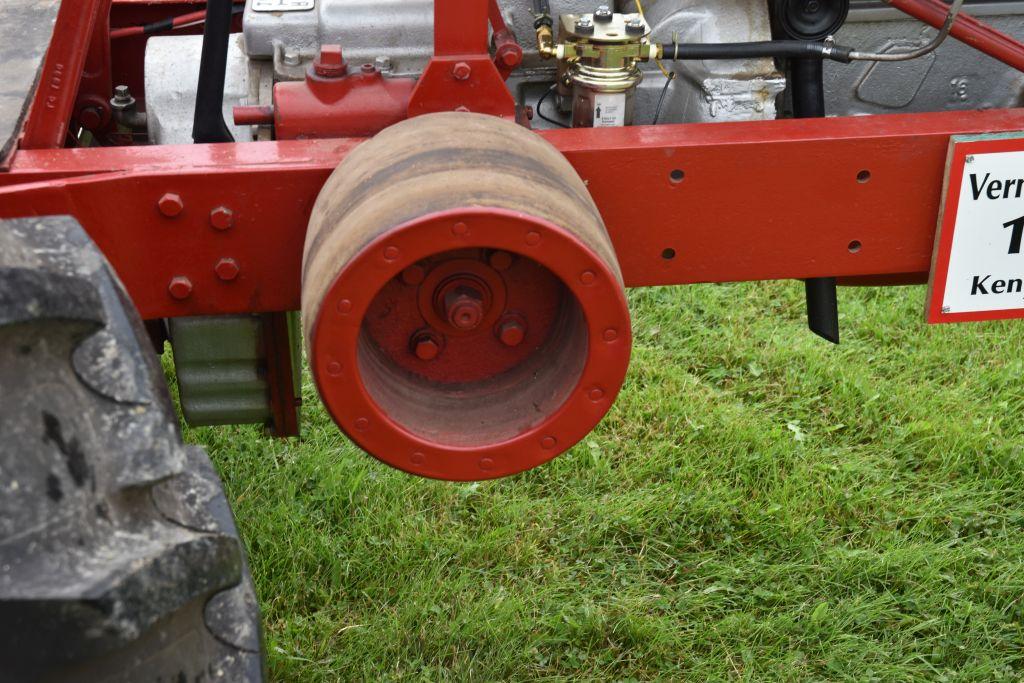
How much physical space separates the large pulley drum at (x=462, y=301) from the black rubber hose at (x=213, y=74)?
35 centimetres

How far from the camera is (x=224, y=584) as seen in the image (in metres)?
1.22

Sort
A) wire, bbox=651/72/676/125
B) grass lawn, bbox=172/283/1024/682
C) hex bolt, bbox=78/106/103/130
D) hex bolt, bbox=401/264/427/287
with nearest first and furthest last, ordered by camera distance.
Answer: hex bolt, bbox=401/264/427/287, wire, bbox=651/72/676/125, hex bolt, bbox=78/106/103/130, grass lawn, bbox=172/283/1024/682

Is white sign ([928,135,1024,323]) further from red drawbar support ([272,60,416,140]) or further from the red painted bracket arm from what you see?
red drawbar support ([272,60,416,140])

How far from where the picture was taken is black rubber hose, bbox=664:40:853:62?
1904 millimetres

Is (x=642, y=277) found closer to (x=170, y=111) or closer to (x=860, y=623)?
(x=170, y=111)

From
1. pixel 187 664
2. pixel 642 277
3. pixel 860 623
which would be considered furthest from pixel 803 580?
pixel 187 664

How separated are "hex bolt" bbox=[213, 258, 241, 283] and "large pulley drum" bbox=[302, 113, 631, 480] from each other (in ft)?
0.55

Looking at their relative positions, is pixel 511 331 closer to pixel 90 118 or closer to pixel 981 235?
pixel 981 235

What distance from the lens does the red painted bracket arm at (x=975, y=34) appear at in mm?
1908

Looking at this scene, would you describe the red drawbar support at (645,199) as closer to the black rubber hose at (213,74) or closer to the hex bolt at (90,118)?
the black rubber hose at (213,74)

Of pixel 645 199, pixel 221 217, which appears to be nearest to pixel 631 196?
pixel 645 199

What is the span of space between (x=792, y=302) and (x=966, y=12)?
1.76m

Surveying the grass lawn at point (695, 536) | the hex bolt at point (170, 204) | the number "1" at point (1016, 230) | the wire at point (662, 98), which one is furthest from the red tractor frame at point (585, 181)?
the grass lawn at point (695, 536)

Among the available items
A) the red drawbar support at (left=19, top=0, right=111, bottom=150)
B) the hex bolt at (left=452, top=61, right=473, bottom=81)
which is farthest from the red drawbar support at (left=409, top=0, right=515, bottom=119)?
the red drawbar support at (left=19, top=0, right=111, bottom=150)
